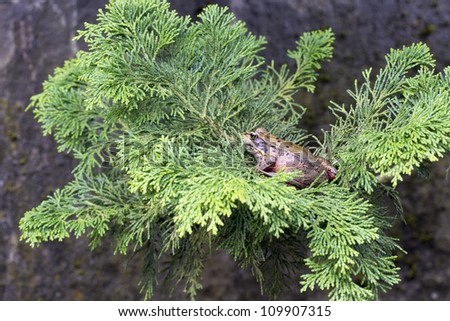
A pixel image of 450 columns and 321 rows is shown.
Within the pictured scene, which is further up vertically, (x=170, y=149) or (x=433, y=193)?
(x=433, y=193)

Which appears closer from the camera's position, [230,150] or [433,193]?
[230,150]

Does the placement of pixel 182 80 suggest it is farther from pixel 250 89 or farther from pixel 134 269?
pixel 134 269

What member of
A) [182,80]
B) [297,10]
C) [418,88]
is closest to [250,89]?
[182,80]

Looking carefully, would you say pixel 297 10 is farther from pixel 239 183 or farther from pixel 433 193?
pixel 239 183

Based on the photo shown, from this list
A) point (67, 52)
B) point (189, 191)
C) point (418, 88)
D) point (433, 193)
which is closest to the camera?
point (189, 191)


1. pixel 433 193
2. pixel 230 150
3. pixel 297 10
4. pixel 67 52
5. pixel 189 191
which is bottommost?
pixel 189 191

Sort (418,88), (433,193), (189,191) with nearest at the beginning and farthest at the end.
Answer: (189,191) < (418,88) < (433,193)
